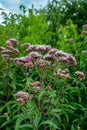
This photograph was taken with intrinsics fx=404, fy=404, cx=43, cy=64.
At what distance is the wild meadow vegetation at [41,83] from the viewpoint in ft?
14.1

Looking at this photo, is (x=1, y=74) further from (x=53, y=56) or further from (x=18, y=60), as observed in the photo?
(x=53, y=56)

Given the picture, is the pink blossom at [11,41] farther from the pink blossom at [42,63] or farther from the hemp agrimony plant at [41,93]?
the pink blossom at [42,63]

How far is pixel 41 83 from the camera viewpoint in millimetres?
4402

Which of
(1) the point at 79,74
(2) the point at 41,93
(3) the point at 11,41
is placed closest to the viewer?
→ (2) the point at 41,93

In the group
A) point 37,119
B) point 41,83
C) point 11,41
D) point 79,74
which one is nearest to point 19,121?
point 37,119

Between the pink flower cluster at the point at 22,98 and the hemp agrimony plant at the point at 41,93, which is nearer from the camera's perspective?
the pink flower cluster at the point at 22,98

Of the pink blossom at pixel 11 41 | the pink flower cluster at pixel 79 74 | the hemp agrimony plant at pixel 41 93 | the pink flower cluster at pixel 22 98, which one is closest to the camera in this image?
the pink flower cluster at pixel 22 98

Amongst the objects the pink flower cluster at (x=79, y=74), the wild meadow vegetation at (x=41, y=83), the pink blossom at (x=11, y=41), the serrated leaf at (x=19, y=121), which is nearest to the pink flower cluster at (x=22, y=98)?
the wild meadow vegetation at (x=41, y=83)

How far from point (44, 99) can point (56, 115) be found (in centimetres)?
35

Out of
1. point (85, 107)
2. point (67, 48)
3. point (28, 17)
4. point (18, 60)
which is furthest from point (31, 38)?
point (18, 60)

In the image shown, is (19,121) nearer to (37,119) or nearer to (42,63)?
(37,119)

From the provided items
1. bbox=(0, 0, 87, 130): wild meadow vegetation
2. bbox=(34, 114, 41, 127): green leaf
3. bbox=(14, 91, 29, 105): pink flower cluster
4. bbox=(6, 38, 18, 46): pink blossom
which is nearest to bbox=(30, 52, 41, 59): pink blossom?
bbox=(0, 0, 87, 130): wild meadow vegetation

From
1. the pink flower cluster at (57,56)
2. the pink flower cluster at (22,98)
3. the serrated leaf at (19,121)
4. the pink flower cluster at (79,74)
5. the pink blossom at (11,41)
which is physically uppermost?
the pink blossom at (11,41)

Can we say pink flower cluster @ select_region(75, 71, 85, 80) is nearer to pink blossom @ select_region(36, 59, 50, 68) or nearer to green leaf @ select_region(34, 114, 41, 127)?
pink blossom @ select_region(36, 59, 50, 68)
